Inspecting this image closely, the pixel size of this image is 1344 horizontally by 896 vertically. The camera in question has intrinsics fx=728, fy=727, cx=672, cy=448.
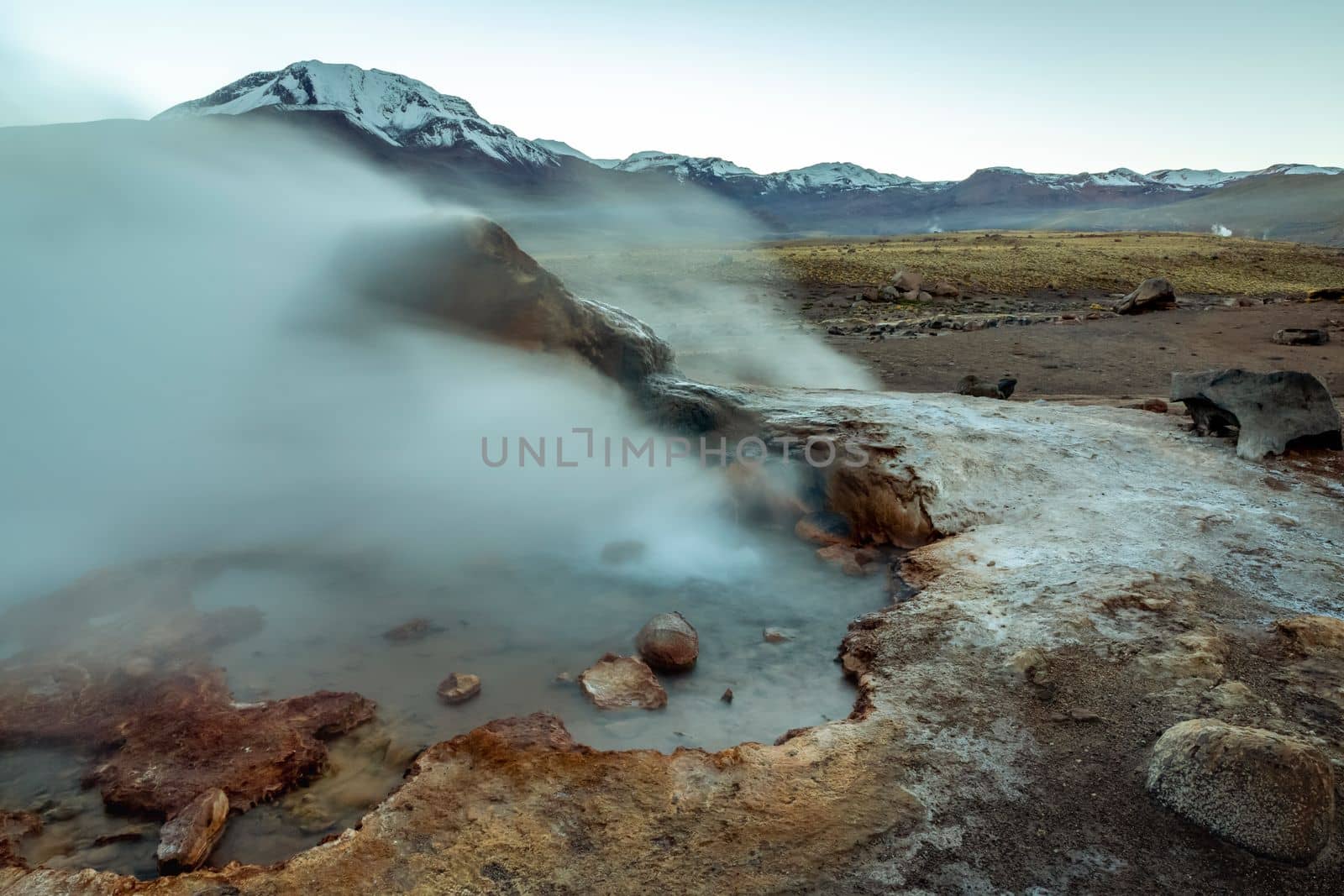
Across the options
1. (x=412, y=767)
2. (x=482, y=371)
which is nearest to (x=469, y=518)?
(x=482, y=371)

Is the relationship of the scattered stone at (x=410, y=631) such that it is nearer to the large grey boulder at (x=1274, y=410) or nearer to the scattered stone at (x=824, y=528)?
the scattered stone at (x=824, y=528)

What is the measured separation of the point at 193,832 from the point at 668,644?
1906 millimetres

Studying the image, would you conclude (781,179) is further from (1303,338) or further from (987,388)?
(987,388)

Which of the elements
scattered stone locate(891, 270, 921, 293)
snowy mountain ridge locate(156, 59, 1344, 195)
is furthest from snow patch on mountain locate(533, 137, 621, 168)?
scattered stone locate(891, 270, 921, 293)

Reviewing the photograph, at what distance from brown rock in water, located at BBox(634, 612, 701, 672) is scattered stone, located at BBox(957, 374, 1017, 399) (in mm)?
5316

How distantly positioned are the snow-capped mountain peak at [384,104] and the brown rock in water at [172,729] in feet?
423

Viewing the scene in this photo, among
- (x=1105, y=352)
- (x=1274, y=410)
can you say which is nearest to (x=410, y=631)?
(x=1274, y=410)

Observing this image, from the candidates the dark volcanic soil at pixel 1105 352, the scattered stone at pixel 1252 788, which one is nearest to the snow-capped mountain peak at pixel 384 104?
the dark volcanic soil at pixel 1105 352

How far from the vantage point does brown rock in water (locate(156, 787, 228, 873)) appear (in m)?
2.20

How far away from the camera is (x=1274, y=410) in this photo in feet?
16.5

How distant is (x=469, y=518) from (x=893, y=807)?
3.43 metres

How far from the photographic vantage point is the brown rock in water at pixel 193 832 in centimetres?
220

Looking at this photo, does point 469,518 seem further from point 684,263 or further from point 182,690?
point 684,263

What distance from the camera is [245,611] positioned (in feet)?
12.1
